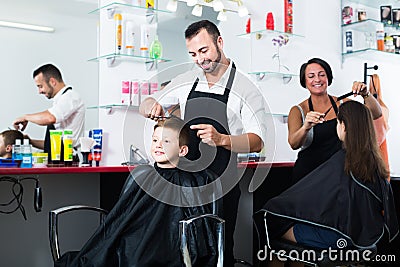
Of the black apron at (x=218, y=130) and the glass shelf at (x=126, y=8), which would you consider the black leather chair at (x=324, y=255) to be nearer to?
the black apron at (x=218, y=130)

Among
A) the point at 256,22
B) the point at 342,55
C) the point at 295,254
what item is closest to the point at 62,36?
the point at 256,22

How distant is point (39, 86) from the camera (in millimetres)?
2648

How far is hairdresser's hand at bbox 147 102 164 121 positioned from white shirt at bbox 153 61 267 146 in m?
0.15

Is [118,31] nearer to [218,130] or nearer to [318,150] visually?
[218,130]

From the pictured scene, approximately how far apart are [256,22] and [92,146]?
1.50 m

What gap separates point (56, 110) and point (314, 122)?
1.52m

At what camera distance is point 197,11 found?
3.17 m

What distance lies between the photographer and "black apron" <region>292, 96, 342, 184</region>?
3.01 metres

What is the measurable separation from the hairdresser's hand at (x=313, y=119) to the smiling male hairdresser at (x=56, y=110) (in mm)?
1348

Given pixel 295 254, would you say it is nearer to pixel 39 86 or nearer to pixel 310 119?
pixel 310 119

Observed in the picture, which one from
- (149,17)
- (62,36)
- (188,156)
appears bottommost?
(188,156)

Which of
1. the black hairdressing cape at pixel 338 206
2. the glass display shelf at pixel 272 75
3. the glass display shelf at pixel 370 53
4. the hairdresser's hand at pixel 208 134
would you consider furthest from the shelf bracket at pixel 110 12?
the glass display shelf at pixel 370 53

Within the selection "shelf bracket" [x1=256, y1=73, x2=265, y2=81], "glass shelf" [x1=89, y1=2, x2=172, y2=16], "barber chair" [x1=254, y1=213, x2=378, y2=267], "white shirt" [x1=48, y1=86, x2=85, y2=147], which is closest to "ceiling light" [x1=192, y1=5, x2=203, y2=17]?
"glass shelf" [x1=89, y1=2, x2=172, y2=16]

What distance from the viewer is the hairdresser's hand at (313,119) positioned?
3.03 metres
